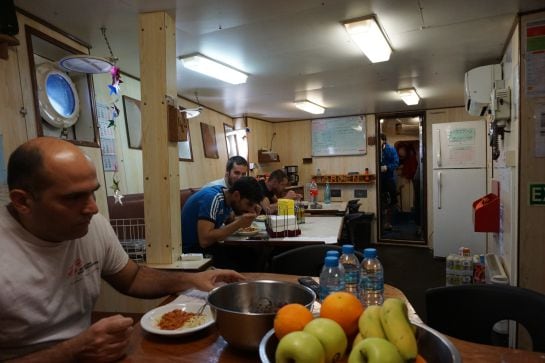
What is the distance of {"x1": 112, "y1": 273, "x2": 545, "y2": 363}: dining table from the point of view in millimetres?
925

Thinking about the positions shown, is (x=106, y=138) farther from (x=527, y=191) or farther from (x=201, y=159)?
(x=527, y=191)

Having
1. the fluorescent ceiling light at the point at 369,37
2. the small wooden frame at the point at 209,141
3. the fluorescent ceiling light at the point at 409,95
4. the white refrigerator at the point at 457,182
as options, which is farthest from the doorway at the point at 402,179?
the fluorescent ceiling light at the point at 369,37

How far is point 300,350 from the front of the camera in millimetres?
650

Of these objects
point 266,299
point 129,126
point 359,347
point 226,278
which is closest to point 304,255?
point 226,278

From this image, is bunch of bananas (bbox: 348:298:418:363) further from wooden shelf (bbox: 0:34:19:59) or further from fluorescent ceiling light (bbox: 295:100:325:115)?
fluorescent ceiling light (bbox: 295:100:325:115)

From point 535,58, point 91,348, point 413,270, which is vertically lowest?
point 413,270

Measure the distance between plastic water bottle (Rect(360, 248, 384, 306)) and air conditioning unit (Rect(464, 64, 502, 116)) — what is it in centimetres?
258

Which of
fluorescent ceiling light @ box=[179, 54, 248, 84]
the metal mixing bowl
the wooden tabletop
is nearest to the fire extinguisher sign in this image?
the wooden tabletop

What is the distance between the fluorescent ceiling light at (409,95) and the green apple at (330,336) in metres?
4.19

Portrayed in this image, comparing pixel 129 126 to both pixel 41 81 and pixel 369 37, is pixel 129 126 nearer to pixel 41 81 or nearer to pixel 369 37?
pixel 41 81

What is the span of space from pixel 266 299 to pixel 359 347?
1.83 ft

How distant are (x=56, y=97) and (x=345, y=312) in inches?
98.7

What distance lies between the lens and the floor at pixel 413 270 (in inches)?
150

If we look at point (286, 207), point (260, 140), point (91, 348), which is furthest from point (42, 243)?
point (260, 140)
